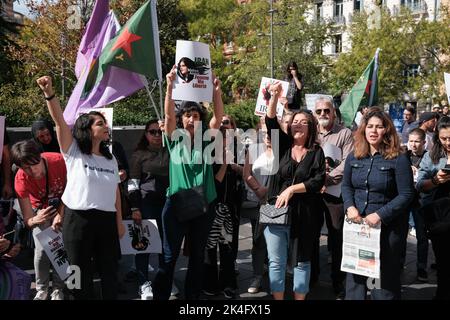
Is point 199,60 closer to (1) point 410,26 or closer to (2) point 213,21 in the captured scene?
(1) point 410,26

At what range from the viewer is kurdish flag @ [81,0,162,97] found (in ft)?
17.8

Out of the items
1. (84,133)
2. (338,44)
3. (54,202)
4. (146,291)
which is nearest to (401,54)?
(338,44)

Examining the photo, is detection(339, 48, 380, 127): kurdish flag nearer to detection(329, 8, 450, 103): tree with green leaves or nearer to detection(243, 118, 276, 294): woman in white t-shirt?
detection(243, 118, 276, 294): woman in white t-shirt

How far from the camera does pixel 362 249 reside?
3.80m

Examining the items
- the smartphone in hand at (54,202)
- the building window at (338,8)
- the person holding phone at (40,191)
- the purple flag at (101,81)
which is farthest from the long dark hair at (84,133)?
the building window at (338,8)

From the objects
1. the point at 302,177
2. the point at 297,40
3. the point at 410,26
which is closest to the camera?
the point at 302,177

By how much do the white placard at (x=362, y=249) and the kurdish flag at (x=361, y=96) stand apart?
12.5 feet

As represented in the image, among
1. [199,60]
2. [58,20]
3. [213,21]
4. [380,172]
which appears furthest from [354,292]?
[213,21]

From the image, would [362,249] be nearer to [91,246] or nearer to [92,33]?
[91,246]

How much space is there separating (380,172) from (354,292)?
981 millimetres

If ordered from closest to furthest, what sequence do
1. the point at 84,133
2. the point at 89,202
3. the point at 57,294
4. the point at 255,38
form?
the point at 89,202 → the point at 84,133 → the point at 57,294 → the point at 255,38

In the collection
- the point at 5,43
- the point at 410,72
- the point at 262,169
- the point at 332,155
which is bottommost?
the point at 262,169

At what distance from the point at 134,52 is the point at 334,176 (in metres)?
2.51

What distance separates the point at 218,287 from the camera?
4.97 metres
